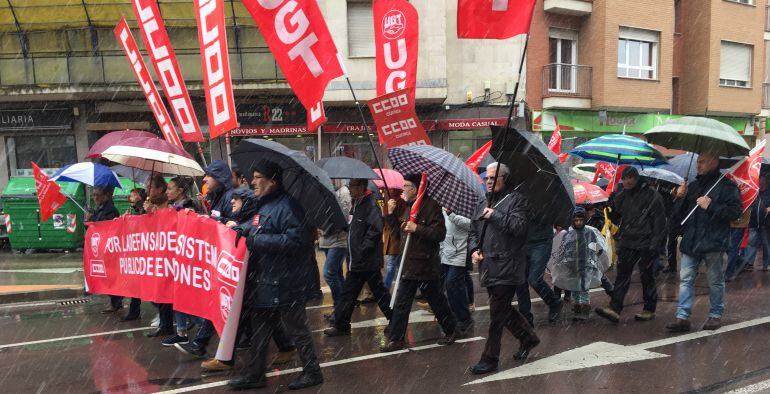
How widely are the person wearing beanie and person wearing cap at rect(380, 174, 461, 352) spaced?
6.43ft

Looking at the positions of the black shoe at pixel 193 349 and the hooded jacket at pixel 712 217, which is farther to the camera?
the hooded jacket at pixel 712 217

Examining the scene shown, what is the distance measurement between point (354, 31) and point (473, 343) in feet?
45.8

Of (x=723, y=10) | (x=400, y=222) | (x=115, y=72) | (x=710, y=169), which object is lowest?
(x=400, y=222)

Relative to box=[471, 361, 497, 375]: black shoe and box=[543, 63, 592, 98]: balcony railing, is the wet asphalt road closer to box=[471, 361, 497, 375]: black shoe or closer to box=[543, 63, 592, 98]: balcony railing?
box=[471, 361, 497, 375]: black shoe

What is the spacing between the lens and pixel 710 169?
6316 mm

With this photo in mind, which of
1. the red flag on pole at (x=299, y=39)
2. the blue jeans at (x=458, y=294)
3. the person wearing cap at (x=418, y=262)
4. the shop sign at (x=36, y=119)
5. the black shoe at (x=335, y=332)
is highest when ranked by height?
the red flag on pole at (x=299, y=39)

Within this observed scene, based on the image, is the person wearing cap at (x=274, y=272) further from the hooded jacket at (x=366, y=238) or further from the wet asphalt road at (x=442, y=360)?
the hooded jacket at (x=366, y=238)

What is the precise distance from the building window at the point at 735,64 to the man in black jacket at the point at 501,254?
74.2 feet

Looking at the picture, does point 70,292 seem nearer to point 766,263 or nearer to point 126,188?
point 126,188

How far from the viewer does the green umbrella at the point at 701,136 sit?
230 inches

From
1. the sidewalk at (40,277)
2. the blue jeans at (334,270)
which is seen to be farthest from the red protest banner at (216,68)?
the sidewalk at (40,277)

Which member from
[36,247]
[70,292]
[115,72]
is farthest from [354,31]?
[70,292]

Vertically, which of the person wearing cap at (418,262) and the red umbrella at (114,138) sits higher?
the red umbrella at (114,138)

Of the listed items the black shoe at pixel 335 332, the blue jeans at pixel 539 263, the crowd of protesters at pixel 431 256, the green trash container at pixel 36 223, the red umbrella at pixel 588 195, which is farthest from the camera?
the green trash container at pixel 36 223
